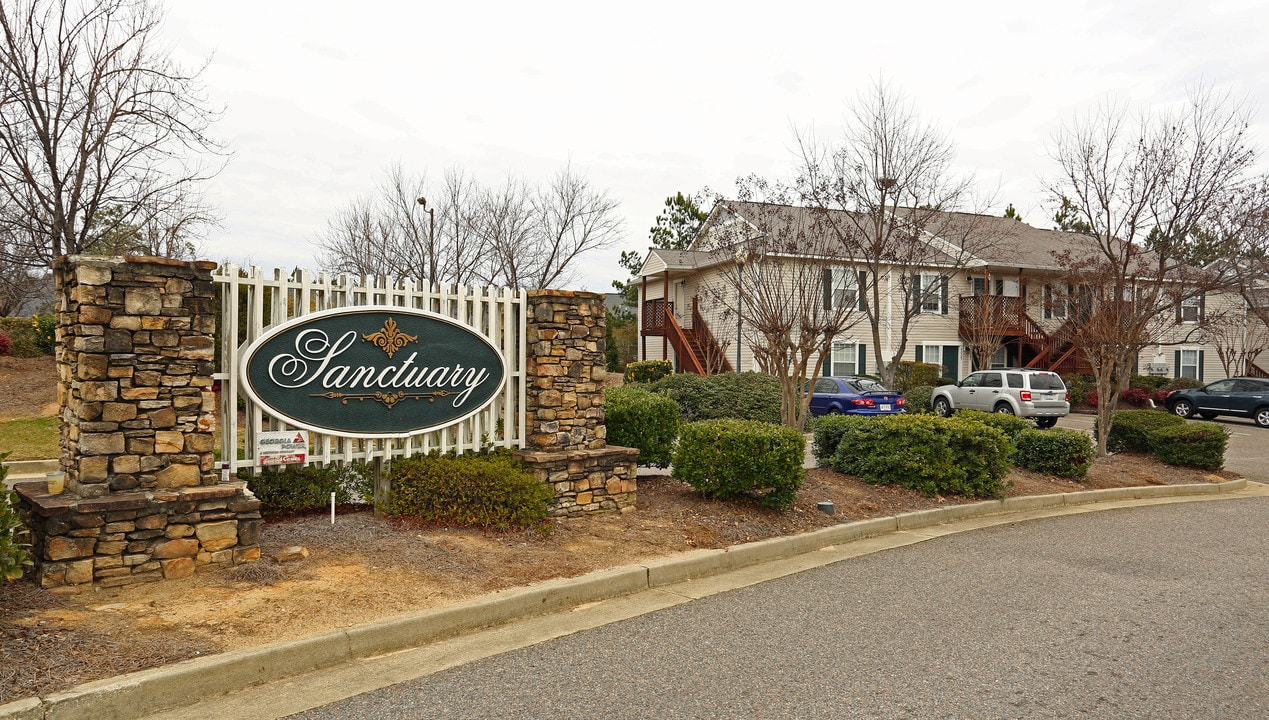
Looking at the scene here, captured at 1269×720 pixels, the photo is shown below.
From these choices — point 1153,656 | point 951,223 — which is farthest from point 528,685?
point 951,223

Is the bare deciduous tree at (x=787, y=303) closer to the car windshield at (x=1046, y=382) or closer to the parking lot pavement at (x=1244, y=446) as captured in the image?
the parking lot pavement at (x=1244, y=446)

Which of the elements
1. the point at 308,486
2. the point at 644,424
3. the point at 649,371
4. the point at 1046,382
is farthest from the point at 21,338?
the point at 1046,382

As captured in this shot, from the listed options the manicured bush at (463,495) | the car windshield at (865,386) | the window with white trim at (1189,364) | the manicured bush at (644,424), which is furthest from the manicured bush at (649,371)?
the window with white trim at (1189,364)

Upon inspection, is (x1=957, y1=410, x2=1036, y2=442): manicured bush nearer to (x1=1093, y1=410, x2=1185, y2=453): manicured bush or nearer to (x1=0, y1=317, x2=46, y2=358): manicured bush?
(x1=1093, y1=410, x2=1185, y2=453): manicured bush

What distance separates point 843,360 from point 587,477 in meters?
22.1

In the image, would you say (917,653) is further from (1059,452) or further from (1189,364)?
(1189,364)

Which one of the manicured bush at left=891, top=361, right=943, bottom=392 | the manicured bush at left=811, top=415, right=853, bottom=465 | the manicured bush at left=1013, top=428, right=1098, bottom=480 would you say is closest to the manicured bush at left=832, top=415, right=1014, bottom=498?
the manicured bush at left=811, top=415, right=853, bottom=465

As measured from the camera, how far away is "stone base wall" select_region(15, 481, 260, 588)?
5.14m

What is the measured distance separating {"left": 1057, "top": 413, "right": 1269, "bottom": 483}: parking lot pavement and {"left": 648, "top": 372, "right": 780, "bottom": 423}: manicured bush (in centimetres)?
621

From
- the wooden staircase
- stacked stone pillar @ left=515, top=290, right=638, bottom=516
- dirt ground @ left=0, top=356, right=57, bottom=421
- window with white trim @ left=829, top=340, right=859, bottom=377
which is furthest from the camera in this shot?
window with white trim @ left=829, top=340, right=859, bottom=377

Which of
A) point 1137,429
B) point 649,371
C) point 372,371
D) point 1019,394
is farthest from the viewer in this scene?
point 649,371

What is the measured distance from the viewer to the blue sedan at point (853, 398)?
20.5 metres

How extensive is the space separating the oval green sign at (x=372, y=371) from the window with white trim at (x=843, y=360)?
22.2 metres

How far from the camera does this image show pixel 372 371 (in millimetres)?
6934
